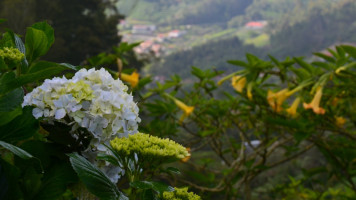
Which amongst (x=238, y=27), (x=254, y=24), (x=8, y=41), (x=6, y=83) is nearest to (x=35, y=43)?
(x=8, y=41)

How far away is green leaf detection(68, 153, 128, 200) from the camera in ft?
1.26

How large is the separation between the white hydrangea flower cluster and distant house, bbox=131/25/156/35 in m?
8.03

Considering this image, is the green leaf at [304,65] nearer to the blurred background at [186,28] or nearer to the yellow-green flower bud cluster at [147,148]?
the yellow-green flower bud cluster at [147,148]

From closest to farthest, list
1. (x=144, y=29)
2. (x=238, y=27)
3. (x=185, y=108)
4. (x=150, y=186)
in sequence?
(x=150, y=186) < (x=185, y=108) < (x=238, y=27) < (x=144, y=29)

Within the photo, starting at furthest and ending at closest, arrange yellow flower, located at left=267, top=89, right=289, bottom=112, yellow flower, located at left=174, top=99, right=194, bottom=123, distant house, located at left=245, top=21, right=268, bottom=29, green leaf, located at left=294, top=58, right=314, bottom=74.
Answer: distant house, located at left=245, top=21, right=268, bottom=29 → yellow flower, located at left=174, top=99, right=194, bottom=123 → yellow flower, located at left=267, top=89, right=289, bottom=112 → green leaf, located at left=294, top=58, right=314, bottom=74

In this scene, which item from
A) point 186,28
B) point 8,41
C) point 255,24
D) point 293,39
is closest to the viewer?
point 8,41

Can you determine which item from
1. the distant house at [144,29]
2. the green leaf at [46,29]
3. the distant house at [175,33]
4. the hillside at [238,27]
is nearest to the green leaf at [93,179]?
the green leaf at [46,29]

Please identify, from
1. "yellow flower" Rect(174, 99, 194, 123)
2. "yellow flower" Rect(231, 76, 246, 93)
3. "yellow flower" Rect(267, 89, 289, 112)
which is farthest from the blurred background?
"yellow flower" Rect(267, 89, 289, 112)

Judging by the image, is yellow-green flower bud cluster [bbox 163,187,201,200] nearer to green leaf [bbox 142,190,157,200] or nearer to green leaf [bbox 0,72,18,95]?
green leaf [bbox 142,190,157,200]

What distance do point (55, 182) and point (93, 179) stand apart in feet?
0.22

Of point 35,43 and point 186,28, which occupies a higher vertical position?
point 35,43

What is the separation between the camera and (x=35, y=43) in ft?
1.79

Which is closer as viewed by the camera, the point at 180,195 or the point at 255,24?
the point at 180,195

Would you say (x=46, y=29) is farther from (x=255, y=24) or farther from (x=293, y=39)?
(x=255, y=24)
